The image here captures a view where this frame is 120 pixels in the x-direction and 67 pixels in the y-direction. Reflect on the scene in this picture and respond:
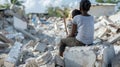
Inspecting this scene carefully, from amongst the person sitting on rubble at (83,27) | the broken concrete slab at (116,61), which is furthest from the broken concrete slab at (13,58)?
the broken concrete slab at (116,61)

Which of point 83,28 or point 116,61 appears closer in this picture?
point 116,61

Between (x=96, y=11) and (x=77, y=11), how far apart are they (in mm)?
27956

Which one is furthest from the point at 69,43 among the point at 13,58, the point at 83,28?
the point at 13,58

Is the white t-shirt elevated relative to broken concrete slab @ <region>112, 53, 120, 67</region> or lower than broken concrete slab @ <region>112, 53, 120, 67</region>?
elevated

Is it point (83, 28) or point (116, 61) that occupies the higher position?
point (83, 28)

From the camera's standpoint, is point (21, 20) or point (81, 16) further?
point (21, 20)

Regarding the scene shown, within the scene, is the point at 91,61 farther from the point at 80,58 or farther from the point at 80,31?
the point at 80,31

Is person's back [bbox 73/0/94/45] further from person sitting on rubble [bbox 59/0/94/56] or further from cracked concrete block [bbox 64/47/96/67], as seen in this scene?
cracked concrete block [bbox 64/47/96/67]

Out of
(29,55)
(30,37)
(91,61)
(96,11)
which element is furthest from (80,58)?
(96,11)

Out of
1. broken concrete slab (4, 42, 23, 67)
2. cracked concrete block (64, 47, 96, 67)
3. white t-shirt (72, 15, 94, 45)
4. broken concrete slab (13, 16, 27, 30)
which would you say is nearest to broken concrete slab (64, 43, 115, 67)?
cracked concrete block (64, 47, 96, 67)

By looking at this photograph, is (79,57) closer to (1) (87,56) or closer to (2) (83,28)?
(1) (87,56)

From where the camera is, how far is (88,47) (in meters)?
6.06

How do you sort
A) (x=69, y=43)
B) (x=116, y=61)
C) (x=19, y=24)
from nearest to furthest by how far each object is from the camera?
(x=116, y=61) < (x=69, y=43) < (x=19, y=24)

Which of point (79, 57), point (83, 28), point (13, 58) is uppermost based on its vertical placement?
point (83, 28)
